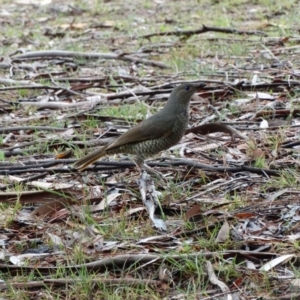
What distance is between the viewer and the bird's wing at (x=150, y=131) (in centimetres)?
495

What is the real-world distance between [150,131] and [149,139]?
50 millimetres

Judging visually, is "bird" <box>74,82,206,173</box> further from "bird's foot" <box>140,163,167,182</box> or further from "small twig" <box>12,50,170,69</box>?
"small twig" <box>12,50,170,69</box>

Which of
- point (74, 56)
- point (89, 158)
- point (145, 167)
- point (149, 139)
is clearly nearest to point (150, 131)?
point (149, 139)

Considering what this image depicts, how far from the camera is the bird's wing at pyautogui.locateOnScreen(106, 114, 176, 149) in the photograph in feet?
16.2

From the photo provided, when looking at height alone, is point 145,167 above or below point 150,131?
below

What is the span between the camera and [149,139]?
4945 millimetres

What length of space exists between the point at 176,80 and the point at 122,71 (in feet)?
3.09

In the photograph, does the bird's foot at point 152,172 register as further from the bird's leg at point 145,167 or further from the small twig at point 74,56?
the small twig at point 74,56

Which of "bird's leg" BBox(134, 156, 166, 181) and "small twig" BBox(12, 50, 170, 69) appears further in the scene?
"small twig" BBox(12, 50, 170, 69)

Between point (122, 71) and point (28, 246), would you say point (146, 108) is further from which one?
point (28, 246)

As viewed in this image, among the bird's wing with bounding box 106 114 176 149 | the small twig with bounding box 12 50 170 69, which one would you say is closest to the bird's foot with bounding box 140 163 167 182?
the bird's wing with bounding box 106 114 176 149

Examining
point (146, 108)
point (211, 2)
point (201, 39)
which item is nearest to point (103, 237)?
point (146, 108)

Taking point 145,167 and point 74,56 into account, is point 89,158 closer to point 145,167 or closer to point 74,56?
point 145,167

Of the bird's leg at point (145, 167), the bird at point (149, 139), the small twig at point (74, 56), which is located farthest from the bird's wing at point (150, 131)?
the small twig at point (74, 56)
